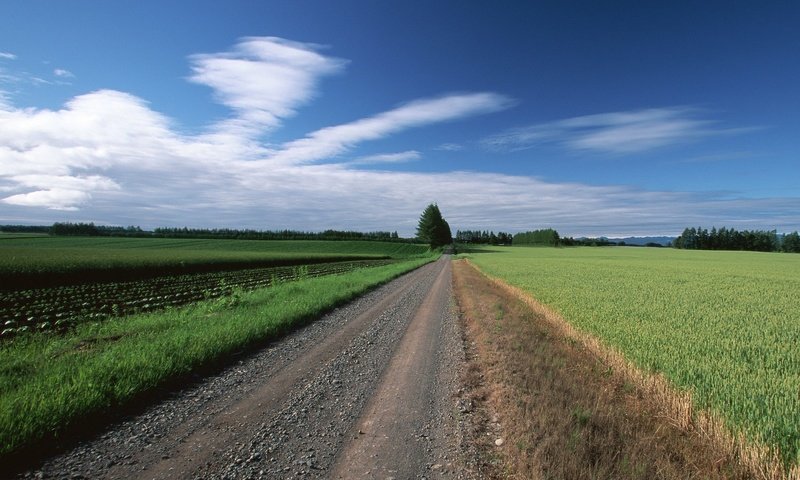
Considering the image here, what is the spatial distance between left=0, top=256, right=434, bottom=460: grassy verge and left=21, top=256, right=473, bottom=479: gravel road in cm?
60

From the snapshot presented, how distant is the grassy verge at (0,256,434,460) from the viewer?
16.9 feet

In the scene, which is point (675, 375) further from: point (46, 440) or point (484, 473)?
point (46, 440)

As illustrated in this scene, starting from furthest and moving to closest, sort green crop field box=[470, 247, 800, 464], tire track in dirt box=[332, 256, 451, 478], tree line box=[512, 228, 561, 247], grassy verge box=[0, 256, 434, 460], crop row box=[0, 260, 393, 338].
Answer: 1. tree line box=[512, 228, 561, 247]
2. crop row box=[0, 260, 393, 338]
3. green crop field box=[470, 247, 800, 464]
4. grassy verge box=[0, 256, 434, 460]
5. tire track in dirt box=[332, 256, 451, 478]

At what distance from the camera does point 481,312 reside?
15125 mm

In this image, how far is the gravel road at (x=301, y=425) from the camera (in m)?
4.44

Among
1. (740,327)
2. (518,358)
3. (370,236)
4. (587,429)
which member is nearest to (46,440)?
(587,429)

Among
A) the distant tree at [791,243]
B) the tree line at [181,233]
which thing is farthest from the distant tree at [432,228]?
the distant tree at [791,243]

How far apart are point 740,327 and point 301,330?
527 inches

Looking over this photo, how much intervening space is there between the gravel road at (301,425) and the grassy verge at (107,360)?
601 mm

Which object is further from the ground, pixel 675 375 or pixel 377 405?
pixel 675 375

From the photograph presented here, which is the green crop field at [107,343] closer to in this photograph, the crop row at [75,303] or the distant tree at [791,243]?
the crop row at [75,303]

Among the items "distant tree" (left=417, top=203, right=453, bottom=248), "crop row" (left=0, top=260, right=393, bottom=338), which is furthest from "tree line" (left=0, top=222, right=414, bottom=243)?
"crop row" (left=0, top=260, right=393, bottom=338)

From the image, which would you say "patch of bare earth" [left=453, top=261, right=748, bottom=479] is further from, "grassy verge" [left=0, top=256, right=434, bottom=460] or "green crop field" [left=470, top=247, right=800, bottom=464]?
"grassy verge" [left=0, top=256, right=434, bottom=460]

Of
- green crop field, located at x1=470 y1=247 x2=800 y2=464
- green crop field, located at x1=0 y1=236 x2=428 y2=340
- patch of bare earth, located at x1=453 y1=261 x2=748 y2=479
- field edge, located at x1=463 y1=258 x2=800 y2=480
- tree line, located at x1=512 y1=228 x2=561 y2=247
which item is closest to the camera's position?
field edge, located at x1=463 y1=258 x2=800 y2=480
